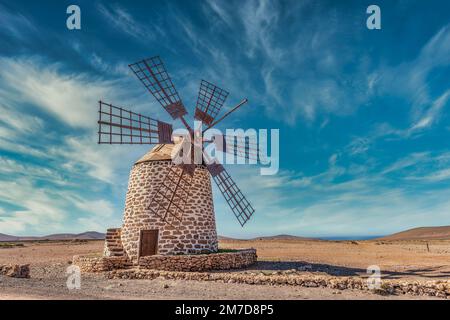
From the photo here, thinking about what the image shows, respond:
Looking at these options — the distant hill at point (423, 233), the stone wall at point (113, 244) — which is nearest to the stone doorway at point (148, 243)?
the stone wall at point (113, 244)

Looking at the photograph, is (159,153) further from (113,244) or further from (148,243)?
(113,244)

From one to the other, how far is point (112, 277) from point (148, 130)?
7.19m

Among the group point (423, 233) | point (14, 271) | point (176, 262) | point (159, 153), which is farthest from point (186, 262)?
point (423, 233)

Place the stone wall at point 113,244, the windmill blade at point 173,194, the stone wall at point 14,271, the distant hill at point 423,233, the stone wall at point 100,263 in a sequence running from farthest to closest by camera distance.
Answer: the distant hill at point 423,233, the stone wall at point 113,244, the windmill blade at point 173,194, the stone wall at point 100,263, the stone wall at point 14,271

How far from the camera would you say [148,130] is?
54.3ft

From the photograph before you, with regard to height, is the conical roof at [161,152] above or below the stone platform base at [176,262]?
above

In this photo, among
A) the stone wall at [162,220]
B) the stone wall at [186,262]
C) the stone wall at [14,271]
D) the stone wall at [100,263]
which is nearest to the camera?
the stone wall at [14,271]

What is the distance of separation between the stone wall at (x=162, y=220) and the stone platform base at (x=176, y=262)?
4.05ft

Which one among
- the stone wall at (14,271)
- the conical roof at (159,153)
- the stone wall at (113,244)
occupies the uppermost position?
the conical roof at (159,153)

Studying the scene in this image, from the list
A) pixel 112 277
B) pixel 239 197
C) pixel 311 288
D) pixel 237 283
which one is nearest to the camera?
pixel 311 288

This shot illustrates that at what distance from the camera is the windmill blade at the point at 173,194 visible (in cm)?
1576

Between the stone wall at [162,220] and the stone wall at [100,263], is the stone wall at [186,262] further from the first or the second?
the stone wall at [100,263]
